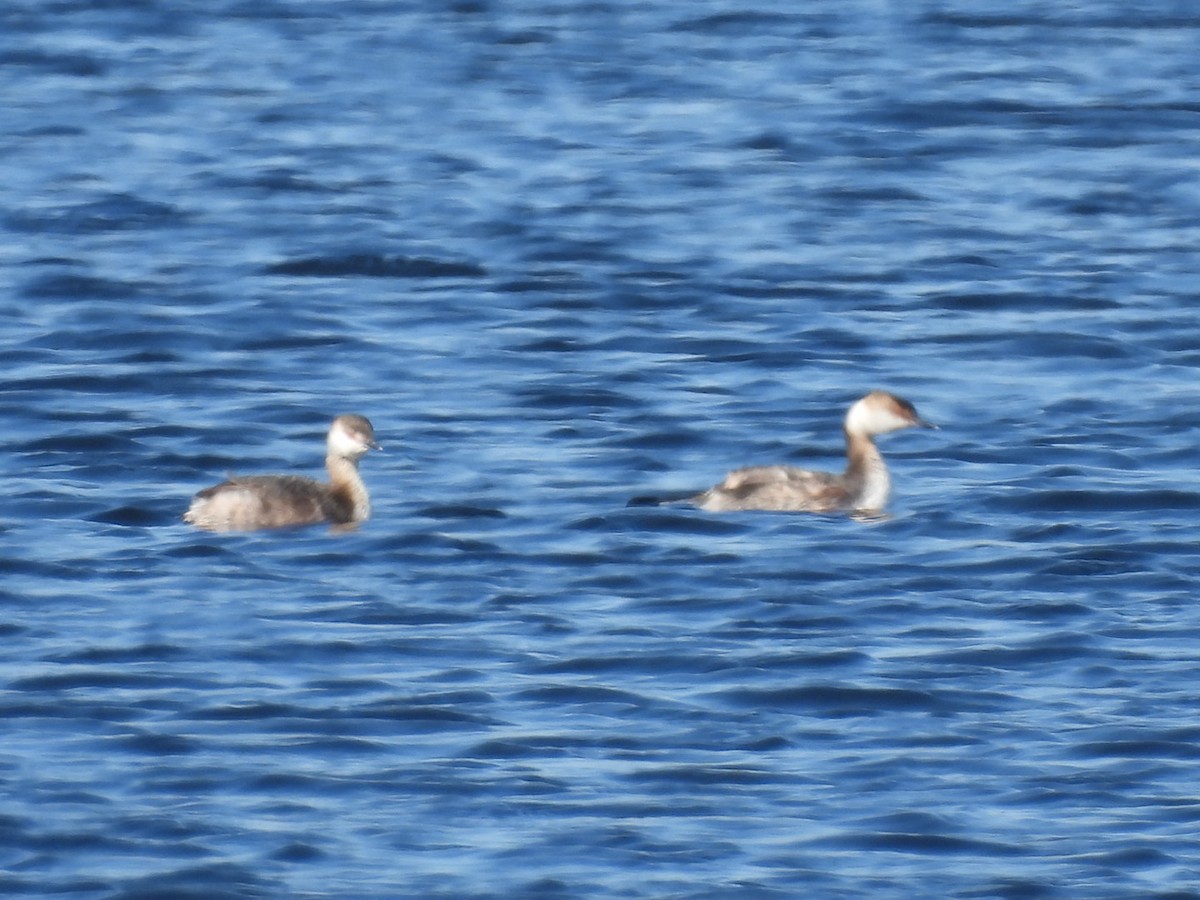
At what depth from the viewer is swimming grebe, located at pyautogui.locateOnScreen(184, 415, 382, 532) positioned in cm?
1411

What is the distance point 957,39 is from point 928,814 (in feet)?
66.2

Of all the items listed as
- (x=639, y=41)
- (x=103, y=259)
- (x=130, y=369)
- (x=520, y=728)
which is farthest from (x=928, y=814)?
(x=639, y=41)

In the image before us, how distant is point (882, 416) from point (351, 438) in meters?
2.74

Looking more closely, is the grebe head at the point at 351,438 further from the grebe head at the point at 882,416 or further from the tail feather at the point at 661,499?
the grebe head at the point at 882,416

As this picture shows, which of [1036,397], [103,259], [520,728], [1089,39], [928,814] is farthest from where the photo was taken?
[1089,39]

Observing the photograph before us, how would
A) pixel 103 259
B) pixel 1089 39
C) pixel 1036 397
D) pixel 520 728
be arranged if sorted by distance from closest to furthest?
1. pixel 520 728
2. pixel 1036 397
3. pixel 103 259
4. pixel 1089 39

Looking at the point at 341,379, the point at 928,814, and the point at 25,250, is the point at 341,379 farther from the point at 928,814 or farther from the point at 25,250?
the point at 928,814

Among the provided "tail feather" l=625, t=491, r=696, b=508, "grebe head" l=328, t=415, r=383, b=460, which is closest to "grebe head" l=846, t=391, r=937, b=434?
"tail feather" l=625, t=491, r=696, b=508

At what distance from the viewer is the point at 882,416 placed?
15398mm

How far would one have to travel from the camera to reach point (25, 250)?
2102 cm

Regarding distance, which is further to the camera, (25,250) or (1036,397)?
(25,250)

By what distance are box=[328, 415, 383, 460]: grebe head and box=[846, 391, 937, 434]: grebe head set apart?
248 centimetres

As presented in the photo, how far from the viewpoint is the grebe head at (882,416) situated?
50.4ft

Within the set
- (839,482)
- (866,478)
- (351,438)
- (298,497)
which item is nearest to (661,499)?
(839,482)
